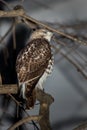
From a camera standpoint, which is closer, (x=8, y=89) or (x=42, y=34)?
(x=8, y=89)

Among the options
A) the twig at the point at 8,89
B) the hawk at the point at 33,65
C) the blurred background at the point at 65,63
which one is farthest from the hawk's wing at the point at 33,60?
the blurred background at the point at 65,63

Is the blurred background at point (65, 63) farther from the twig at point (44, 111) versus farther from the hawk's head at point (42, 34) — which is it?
the twig at point (44, 111)

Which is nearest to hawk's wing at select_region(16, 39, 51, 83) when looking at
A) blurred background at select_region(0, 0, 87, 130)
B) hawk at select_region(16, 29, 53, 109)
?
hawk at select_region(16, 29, 53, 109)

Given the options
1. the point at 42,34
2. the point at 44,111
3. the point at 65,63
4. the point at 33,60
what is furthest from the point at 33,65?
the point at 65,63

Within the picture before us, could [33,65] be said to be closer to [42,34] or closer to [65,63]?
[42,34]

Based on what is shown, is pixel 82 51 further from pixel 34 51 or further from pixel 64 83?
pixel 34 51

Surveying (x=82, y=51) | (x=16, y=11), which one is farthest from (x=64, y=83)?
(x=16, y=11)
